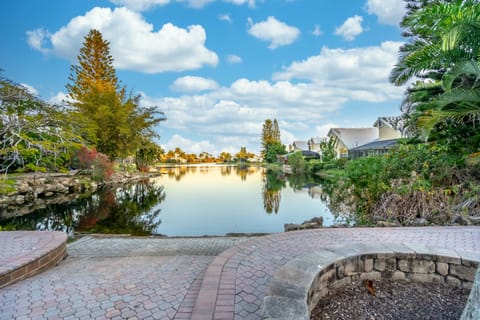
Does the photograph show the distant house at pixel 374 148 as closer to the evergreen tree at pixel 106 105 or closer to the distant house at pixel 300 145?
the evergreen tree at pixel 106 105

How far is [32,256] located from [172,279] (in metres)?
1.85

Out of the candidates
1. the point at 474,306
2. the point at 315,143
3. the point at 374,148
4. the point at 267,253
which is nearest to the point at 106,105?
the point at 267,253

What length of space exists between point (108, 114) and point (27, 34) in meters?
8.17

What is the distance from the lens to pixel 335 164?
22125 mm

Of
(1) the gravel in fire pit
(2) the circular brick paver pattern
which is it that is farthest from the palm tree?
(1) the gravel in fire pit

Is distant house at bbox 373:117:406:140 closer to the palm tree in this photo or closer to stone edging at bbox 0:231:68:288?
the palm tree

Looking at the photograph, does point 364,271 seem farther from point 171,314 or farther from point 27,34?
point 27,34

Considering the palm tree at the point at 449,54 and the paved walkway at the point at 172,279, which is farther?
the palm tree at the point at 449,54

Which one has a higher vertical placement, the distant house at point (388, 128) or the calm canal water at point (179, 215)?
the distant house at point (388, 128)

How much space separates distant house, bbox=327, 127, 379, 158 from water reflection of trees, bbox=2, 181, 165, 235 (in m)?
25.3

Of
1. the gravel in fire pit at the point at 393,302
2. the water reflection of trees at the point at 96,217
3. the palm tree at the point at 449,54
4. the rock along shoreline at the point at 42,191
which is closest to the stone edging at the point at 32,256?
the water reflection of trees at the point at 96,217

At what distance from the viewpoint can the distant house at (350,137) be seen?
29575 millimetres

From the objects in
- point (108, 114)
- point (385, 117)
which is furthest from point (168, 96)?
point (385, 117)

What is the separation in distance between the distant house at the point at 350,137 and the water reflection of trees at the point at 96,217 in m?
25.3
